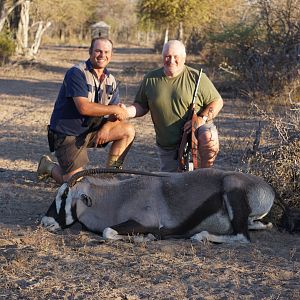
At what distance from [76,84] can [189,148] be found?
157cm

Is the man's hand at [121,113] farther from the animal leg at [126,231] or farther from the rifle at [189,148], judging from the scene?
the animal leg at [126,231]

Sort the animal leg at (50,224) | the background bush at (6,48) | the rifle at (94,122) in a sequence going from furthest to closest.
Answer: the background bush at (6,48), the rifle at (94,122), the animal leg at (50,224)

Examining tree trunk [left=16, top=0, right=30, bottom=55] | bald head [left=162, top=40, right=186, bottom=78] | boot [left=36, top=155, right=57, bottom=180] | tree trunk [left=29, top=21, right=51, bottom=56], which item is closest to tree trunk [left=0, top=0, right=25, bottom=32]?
tree trunk [left=16, top=0, right=30, bottom=55]

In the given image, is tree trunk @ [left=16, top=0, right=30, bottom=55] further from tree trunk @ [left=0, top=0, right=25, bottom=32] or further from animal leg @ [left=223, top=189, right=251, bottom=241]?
animal leg @ [left=223, top=189, right=251, bottom=241]

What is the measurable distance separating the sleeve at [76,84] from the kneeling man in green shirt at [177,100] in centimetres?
71

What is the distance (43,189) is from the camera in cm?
832

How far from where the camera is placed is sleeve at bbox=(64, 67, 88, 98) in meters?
7.70

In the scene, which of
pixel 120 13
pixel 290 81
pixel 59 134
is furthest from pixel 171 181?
pixel 120 13

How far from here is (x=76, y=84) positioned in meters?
7.71

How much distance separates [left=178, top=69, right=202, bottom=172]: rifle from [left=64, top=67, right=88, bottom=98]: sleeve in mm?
1303

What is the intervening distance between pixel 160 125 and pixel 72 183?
1668 mm

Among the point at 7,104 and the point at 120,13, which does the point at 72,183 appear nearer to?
the point at 7,104

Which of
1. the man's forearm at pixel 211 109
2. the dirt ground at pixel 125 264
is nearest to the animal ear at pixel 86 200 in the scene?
the dirt ground at pixel 125 264

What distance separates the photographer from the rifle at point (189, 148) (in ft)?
23.9
